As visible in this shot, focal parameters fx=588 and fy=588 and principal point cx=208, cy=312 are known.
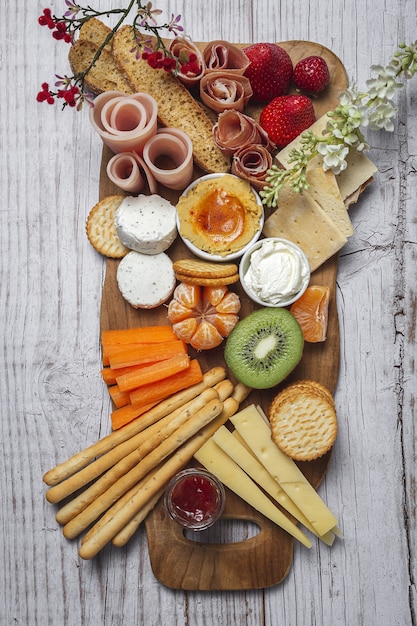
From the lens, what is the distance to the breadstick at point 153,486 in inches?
90.7

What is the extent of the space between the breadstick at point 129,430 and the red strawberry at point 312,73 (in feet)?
4.01

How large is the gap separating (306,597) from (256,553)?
0.98ft

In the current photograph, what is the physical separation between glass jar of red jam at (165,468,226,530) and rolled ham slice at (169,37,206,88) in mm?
1571

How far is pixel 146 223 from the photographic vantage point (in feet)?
7.77

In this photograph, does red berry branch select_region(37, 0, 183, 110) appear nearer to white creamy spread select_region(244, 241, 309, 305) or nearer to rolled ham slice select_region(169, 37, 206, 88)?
rolled ham slice select_region(169, 37, 206, 88)

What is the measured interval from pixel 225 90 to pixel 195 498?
1617 millimetres

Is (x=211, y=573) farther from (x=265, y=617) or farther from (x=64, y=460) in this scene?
(x=64, y=460)

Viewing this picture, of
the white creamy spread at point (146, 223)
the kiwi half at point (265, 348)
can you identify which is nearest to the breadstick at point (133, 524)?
the kiwi half at point (265, 348)

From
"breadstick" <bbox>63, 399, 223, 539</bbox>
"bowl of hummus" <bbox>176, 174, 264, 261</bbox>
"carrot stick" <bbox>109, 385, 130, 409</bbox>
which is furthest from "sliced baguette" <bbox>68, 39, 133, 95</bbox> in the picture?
"breadstick" <bbox>63, 399, 223, 539</bbox>

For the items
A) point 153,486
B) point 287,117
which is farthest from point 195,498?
point 287,117

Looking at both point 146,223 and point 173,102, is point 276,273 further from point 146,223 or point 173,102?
point 173,102

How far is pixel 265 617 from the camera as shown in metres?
2.43

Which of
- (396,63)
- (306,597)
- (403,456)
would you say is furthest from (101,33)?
(306,597)

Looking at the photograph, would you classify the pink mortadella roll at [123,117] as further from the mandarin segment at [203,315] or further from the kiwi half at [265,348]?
the kiwi half at [265,348]
